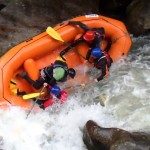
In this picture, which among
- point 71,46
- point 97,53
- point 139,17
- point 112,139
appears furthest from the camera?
point 139,17

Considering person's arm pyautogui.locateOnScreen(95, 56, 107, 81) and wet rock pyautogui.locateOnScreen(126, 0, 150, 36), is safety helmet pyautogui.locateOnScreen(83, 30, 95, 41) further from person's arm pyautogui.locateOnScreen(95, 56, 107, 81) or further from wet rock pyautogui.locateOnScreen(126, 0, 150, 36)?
wet rock pyautogui.locateOnScreen(126, 0, 150, 36)

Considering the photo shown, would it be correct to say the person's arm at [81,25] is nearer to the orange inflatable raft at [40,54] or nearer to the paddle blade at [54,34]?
the orange inflatable raft at [40,54]

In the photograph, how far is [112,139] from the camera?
5.43 meters

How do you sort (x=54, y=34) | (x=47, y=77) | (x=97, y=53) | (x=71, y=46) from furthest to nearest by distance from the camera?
(x=71, y=46) < (x=54, y=34) < (x=97, y=53) < (x=47, y=77)

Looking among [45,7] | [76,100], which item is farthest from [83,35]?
[45,7]

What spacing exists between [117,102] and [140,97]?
1.32ft

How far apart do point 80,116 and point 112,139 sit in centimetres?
126

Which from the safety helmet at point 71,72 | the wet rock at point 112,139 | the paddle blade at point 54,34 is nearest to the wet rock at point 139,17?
the paddle blade at point 54,34

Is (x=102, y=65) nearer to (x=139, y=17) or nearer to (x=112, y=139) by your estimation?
(x=112, y=139)

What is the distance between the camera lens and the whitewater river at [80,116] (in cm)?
618

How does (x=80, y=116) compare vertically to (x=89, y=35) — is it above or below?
below

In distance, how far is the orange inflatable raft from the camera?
6.52 metres

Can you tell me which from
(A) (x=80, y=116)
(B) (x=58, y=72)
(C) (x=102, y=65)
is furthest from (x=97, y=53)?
(A) (x=80, y=116)

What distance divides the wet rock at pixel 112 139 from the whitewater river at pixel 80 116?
293 mm
